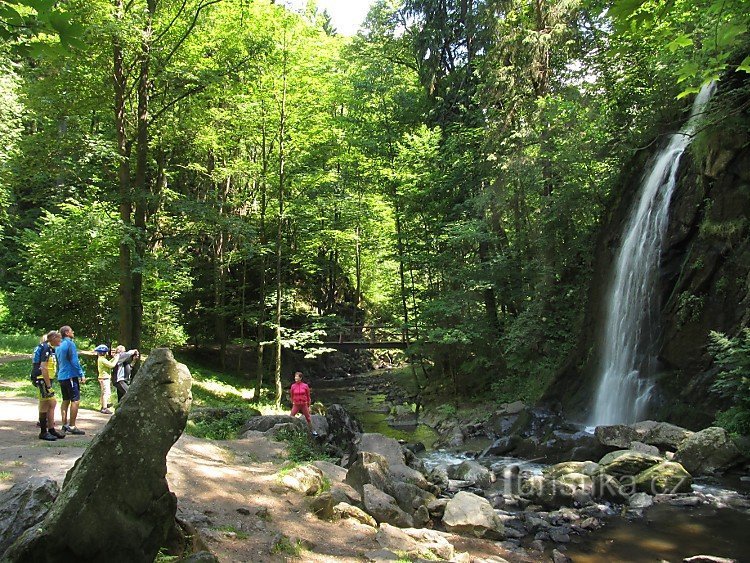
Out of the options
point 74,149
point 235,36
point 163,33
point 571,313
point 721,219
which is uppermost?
point 235,36

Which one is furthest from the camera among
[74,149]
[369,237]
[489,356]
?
[369,237]

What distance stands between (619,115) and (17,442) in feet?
54.9

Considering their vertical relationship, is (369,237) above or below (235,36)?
below

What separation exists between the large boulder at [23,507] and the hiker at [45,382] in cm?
392

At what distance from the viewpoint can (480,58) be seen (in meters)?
20.8

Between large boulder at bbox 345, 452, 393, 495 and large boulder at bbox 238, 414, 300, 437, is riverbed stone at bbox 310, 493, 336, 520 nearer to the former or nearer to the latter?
large boulder at bbox 345, 452, 393, 495

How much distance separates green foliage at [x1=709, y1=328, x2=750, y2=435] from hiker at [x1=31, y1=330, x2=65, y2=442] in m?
11.4

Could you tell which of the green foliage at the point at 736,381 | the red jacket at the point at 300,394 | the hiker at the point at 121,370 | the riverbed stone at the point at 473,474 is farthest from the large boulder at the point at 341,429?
the green foliage at the point at 736,381

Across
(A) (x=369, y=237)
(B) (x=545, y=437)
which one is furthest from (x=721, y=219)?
(A) (x=369, y=237)

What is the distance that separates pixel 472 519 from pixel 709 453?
5.01 metres

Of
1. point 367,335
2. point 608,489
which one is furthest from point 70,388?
point 367,335

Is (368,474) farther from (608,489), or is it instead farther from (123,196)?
(123,196)

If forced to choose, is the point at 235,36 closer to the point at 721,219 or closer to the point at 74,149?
the point at 74,149

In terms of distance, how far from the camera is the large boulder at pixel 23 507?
3842 mm
